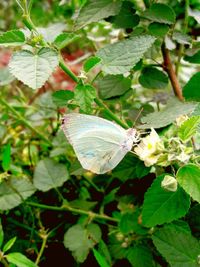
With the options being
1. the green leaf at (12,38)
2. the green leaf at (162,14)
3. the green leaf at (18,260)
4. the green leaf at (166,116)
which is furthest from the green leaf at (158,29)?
the green leaf at (18,260)

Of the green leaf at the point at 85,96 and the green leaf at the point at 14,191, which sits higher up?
the green leaf at the point at 85,96

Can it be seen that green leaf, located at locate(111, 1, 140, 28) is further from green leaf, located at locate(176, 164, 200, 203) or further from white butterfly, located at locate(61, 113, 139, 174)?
green leaf, located at locate(176, 164, 200, 203)

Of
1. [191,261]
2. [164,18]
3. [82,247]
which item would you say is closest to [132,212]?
[82,247]

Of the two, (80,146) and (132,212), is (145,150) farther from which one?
(132,212)

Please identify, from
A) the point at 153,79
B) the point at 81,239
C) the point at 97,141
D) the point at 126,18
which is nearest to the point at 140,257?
the point at 81,239

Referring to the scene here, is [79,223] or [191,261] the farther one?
[79,223]

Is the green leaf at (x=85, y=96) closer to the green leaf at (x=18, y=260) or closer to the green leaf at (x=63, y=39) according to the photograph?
the green leaf at (x=63, y=39)
